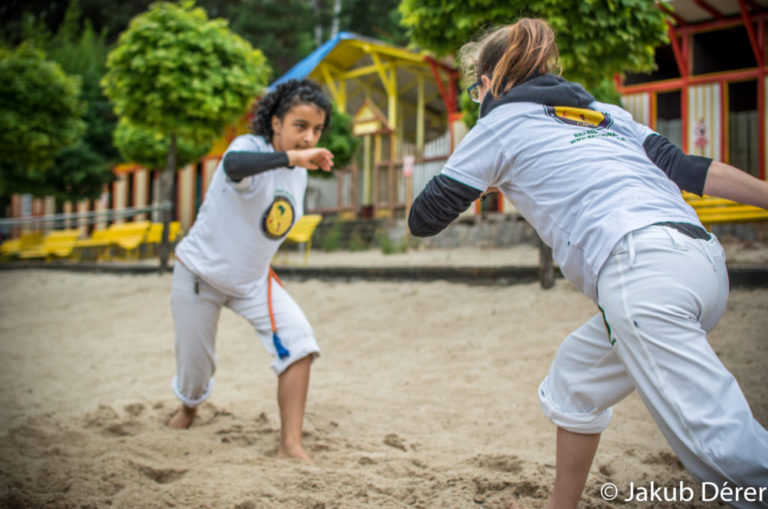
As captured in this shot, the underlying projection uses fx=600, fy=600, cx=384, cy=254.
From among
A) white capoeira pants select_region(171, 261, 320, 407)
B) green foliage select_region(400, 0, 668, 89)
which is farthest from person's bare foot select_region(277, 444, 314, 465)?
green foliage select_region(400, 0, 668, 89)

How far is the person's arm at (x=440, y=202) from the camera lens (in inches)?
65.6

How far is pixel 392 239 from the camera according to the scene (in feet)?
41.9

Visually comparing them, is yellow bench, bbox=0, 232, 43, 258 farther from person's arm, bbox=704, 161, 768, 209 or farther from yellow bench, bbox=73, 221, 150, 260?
person's arm, bbox=704, 161, 768, 209

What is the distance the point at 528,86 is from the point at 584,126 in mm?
192

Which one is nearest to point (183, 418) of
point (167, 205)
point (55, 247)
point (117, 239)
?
point (167, 205)

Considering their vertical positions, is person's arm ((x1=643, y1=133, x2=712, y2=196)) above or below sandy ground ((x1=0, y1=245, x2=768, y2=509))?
above

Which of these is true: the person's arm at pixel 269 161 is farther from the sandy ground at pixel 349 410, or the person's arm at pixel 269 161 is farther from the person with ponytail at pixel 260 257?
the sandy ground at pixel 349 410

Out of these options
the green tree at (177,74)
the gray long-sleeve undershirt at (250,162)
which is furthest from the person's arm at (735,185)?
the green tree at (177,74)

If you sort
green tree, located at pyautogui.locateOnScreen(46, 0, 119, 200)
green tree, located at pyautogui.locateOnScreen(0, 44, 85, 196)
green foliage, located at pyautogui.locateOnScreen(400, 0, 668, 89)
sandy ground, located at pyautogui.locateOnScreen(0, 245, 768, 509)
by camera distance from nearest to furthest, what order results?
sandy ground, located at pyautogui.locateOnScreen(0, 245, 768, 509), green foliage, located at pyautogui.locateOnScreen(400, 0, 668, 89), green tree, located at pyautogui.locateOnScreen(0, 44, 85, 196), green tree, located at pyautogui.locateOnScreen(46, 0, 119, 200)

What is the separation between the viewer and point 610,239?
58.3 inches

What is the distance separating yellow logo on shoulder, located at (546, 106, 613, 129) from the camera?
166cm

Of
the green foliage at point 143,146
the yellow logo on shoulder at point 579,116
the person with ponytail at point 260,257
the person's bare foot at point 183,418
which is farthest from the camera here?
the green foliage at point 143,146

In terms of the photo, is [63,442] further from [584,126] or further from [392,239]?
[392,239]

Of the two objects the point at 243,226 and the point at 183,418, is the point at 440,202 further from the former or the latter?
the point at 183,418
